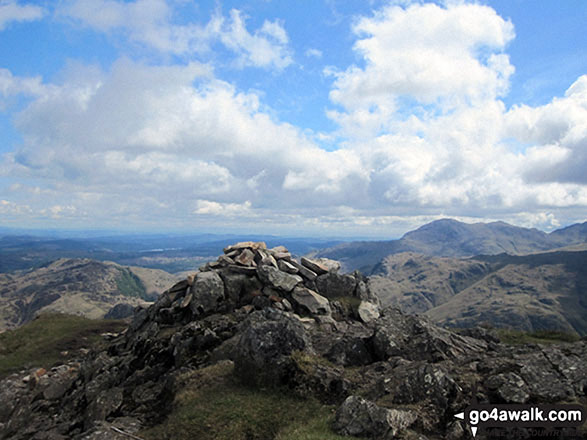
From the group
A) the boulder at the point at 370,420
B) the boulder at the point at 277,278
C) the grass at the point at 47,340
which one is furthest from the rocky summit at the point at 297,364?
the grass at the point at 47,340

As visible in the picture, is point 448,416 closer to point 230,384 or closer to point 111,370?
point 230,384

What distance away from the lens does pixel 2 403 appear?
3375cm

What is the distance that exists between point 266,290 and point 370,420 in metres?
24.9

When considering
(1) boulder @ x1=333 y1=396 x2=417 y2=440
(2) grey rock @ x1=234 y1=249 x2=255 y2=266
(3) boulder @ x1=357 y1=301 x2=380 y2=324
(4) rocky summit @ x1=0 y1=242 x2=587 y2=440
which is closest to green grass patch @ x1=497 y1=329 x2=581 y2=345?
(4) rocky summit @ x1=0 y1=242 x2=587 y2=440

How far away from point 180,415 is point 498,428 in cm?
1635

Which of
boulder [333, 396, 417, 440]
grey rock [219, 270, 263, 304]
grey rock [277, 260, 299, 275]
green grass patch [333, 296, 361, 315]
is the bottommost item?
green grass patch [333, 296, 361, 315]

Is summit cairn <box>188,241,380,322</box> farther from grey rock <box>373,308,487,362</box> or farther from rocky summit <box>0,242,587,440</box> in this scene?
grey rock <box>373,308,487,362</box>

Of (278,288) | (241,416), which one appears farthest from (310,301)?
(241,416)

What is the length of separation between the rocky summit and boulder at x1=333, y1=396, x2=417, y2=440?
5 centimetres

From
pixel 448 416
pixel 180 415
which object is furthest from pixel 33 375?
pixel 448 416

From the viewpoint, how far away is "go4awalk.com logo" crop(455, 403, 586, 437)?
14.9 m

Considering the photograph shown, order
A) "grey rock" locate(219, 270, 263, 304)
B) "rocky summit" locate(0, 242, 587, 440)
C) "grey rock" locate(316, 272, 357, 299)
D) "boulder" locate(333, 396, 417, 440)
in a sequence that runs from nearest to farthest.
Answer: "boulder" locate(333, 396, 417, 440), "rocky summit" locate(0, 242, 587, 440), "grey rock" locate(219, 270, 263, 304), "grey rock" locate(316, 272, 357, 299)

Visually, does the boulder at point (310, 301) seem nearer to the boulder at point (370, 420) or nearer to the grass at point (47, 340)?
the boulder at point (370, 420)

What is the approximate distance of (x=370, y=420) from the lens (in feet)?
50.3
